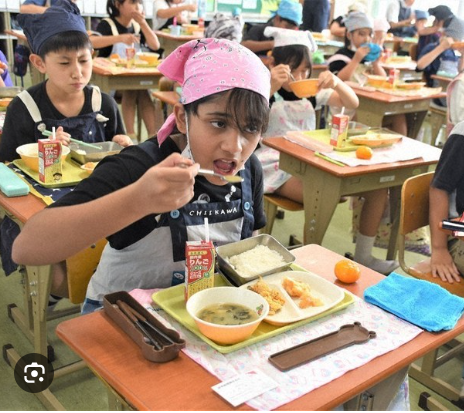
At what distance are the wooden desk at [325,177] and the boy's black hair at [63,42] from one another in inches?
41.0

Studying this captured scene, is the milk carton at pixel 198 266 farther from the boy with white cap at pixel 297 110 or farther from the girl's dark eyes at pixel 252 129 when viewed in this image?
the boy with white cap at pixel 297 110

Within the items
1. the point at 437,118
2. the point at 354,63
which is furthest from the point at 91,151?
the point at 437,118

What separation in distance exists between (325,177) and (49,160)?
4.20 feet

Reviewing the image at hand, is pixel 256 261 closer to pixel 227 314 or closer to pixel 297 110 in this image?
pixel 227 314

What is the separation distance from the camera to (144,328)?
1142 millimetres

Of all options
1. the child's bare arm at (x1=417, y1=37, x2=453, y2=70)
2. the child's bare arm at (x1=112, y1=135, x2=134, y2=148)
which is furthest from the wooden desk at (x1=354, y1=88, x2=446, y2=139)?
the child's bare arm at (x1=112, y1=135, x2=134, y2=148)

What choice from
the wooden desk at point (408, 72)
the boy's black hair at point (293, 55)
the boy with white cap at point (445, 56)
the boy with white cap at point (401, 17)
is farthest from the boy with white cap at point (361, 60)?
the boy with white cap at point (401, 17)

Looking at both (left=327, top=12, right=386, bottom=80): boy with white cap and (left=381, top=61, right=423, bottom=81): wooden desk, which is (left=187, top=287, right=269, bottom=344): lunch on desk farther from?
(left=381, top=61, right=423, bottom=81): wooden desk

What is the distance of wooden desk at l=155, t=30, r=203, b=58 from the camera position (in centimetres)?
635

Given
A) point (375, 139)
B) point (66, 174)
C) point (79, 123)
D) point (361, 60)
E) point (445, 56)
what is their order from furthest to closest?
point (445, 56) < point (361, 60) < point (375, 139) < point (79, 123) < point (66, 174)

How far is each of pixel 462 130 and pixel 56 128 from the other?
1.68m

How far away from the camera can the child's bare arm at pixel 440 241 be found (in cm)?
214

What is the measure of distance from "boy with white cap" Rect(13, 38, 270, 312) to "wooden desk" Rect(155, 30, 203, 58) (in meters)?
5.08

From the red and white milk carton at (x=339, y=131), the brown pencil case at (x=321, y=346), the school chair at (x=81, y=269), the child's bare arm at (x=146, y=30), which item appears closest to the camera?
the brown pencil case at (x=321, y=346)
